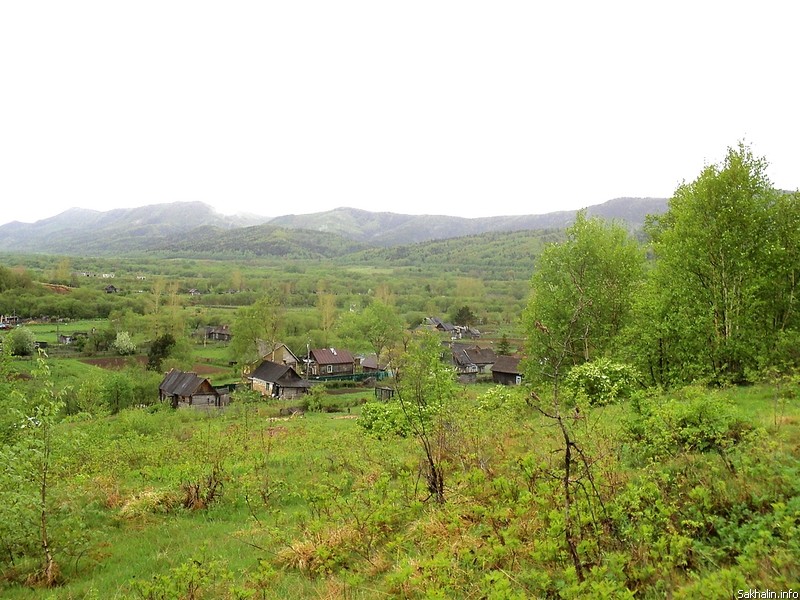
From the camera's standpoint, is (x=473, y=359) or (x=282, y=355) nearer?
(x=282, y=355)

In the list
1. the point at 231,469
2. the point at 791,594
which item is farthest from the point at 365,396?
the point at 791,594

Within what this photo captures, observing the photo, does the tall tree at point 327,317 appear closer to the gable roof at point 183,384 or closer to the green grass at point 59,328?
Answer: the gable roof at point 183,384

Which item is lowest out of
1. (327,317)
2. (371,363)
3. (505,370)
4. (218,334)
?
(371,363)

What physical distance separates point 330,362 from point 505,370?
22438mm

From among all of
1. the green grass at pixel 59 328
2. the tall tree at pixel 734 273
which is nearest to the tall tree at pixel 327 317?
the green grass at pixel 59 328

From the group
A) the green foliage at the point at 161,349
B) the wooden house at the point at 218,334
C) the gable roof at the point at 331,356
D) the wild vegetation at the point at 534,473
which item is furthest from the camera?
the wooden house at the point at 218,334

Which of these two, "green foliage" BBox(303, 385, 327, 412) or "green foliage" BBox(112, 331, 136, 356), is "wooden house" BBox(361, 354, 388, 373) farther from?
"green foliage" BBox(112, 331, 136, 356)

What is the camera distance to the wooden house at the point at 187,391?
4297 cm

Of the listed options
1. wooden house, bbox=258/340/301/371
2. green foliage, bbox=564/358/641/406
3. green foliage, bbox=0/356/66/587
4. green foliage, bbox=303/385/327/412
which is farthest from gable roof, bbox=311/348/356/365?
green foliage, bbox=0/356/66/587

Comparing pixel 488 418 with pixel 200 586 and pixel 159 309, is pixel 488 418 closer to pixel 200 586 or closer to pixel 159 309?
pixel 200 586

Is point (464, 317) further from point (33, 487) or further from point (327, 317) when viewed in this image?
point (33, 487)

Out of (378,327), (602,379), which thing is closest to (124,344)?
(378,327)

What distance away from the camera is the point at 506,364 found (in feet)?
199

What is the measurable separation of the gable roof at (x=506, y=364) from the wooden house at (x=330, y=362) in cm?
1885
